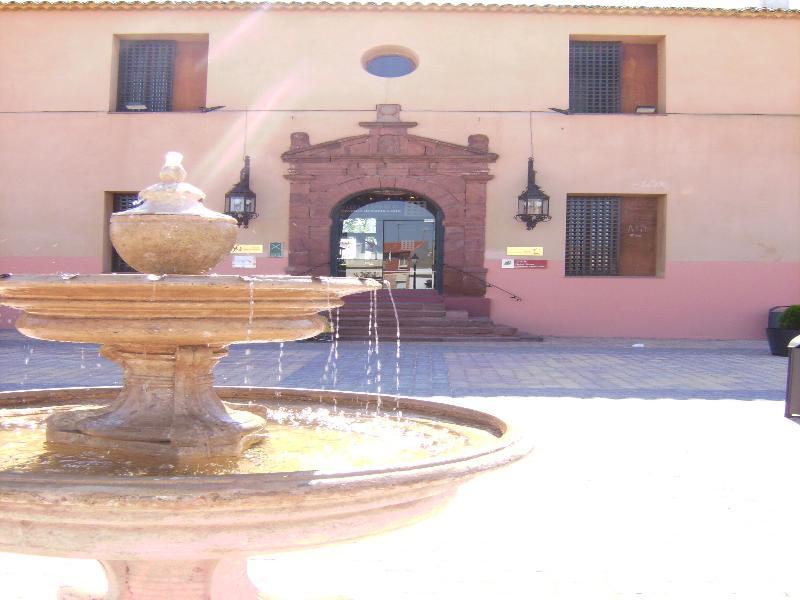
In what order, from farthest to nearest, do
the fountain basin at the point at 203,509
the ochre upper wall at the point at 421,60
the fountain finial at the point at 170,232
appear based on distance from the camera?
the ochre upper wall at the point at 421,60 < the fountain finial at the point at 170,232 < the fountain basin at the point at 203,509

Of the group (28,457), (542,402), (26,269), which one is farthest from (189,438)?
(26,269)

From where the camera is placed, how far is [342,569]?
3531 millimetres

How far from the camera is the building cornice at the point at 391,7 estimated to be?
16891 millimetres

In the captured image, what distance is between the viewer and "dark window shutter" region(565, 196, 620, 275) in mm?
17047

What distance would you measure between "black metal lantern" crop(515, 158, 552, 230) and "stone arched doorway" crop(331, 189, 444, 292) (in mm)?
2141

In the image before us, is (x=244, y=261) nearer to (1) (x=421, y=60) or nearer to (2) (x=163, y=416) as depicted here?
(1) (x=421, y=60)

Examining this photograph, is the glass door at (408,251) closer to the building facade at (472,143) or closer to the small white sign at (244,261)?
the building facade at (472,143)

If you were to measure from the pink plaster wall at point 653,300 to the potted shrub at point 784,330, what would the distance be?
2588mm

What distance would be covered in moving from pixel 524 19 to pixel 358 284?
15.8 meters

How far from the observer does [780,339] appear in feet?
45.6

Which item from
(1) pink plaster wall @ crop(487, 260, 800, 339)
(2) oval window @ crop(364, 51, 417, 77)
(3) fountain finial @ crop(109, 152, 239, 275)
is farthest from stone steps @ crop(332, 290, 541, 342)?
(3) fountain finial @ crop(109, 152, 239, 275)

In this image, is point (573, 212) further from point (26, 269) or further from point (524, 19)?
point (26, 269)

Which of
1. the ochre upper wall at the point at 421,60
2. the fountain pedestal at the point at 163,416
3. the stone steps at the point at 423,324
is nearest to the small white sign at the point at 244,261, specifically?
the stone steps at the point at 423,324

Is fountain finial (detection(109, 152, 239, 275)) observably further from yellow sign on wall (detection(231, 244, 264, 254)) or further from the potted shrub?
yellow sign on wall (detection(231, 244, 264, 254))
